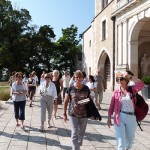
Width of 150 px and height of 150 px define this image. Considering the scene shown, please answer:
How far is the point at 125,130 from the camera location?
5609 mm

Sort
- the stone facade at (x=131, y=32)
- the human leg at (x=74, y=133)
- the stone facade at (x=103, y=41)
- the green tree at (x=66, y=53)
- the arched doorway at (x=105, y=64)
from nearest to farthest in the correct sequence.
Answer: the human leg at (x=74, y=133), the stone facade at (x=131, y=32), the stone facade at (x=103, y=41), the arched doorway at (x=105, y=64), the green tree at (x=66, y=53)

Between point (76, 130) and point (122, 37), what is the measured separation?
1730 cm

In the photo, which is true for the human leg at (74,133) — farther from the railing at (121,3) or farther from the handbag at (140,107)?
the railing at (121,3)

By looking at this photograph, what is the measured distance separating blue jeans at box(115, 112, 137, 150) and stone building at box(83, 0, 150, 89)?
13424mm

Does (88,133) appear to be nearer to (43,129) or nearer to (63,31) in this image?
(43,129)

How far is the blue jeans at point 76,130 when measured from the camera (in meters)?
5.83

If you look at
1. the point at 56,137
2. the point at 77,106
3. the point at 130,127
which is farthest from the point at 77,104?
the point at 56,137

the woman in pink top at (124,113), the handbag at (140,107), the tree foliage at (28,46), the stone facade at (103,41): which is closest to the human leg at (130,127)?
the woman in pink top at (124,113)

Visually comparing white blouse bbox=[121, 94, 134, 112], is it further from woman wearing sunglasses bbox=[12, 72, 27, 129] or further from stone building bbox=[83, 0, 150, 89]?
stone building bbox=[83, 0, 150, 89]

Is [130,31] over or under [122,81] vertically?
over

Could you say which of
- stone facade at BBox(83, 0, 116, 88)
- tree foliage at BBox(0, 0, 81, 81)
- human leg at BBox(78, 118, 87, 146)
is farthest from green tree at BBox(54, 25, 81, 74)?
human leg at BBox(78, 118, 87, 146)

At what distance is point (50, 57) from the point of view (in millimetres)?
49969

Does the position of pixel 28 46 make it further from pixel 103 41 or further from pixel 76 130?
pixel 76 130

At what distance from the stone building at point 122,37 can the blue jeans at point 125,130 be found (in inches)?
529
